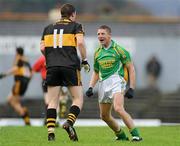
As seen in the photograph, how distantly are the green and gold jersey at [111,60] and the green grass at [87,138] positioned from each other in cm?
113

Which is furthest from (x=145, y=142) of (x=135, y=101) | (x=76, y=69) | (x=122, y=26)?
(x=122, y=26)

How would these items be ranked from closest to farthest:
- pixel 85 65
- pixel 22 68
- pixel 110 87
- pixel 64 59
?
pixel 64 59, pixel 85 65, pixel 110 87, pixel 22 68

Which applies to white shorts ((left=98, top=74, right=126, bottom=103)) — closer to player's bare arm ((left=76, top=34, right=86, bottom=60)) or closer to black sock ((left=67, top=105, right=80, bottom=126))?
black sock ((left=67, top=105, right=80, bottom=126))

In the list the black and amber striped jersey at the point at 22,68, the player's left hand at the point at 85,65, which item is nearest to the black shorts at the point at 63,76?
the player's left hand at the point at 85,65

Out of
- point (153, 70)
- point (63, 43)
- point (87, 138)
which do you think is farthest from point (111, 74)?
point (153, 70)

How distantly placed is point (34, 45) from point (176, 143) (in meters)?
16.7

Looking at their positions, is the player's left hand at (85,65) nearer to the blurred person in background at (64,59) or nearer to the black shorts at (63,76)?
the blurred person in background at (64,59)

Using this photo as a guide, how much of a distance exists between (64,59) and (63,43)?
0.84 ft

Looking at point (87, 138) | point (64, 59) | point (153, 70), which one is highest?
point (64, 59)

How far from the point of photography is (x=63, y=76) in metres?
13.9

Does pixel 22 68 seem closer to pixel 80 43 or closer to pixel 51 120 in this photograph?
pixel 51 120

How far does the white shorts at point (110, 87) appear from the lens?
14047mm

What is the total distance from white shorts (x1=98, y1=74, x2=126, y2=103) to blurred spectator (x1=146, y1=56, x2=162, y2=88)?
14942 mm

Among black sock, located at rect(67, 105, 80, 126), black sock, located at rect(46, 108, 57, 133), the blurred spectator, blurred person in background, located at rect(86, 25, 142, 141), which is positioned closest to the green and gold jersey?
blurred person in background, located at rect(86, 25, 142, 141)
